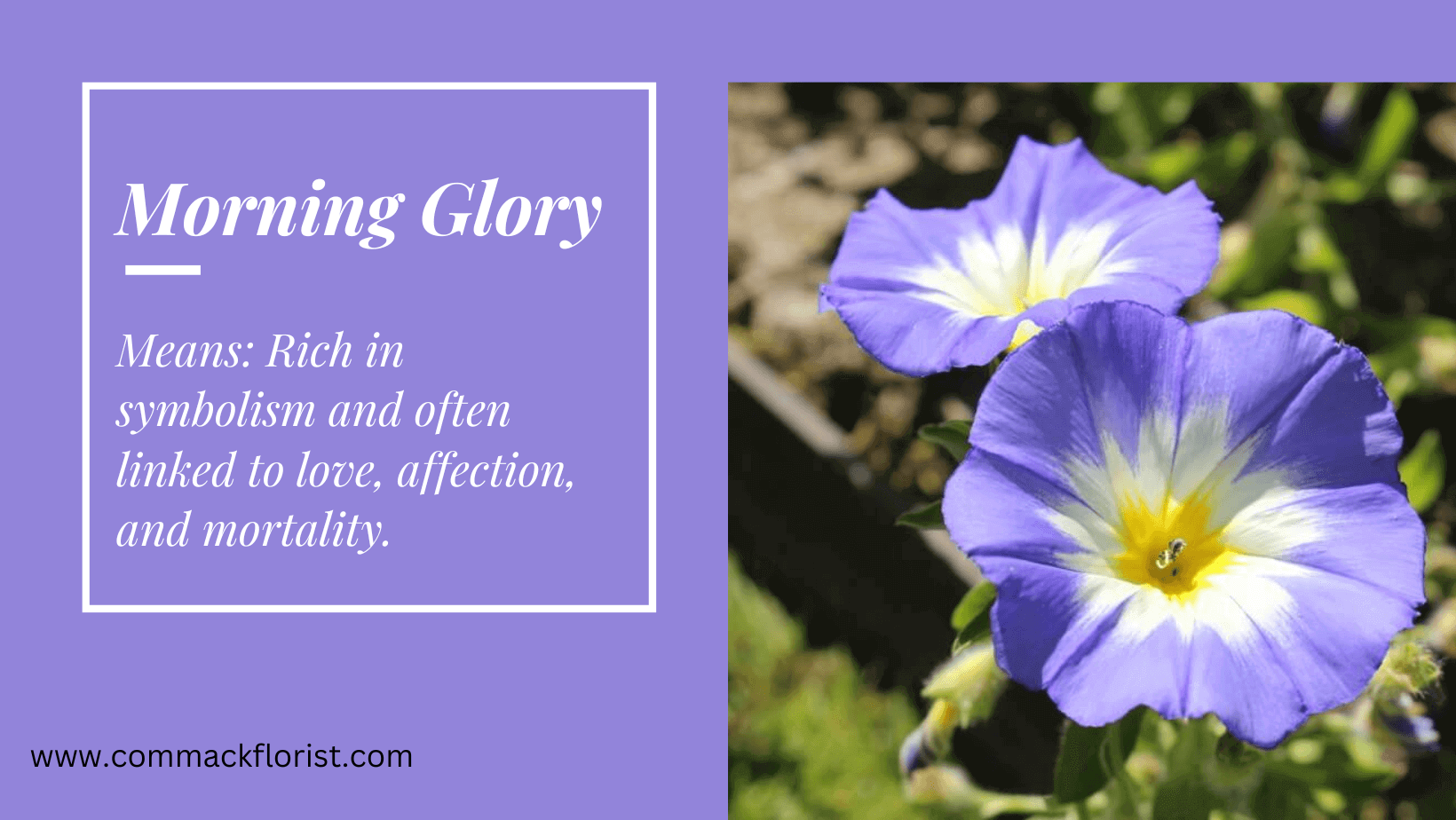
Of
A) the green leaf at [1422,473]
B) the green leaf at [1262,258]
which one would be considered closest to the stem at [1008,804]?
the green leaf at [1422,473]

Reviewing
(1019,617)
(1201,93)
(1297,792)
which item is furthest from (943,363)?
(1201,93)

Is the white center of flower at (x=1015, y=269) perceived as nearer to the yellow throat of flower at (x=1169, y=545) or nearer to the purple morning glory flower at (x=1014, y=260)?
the purple morning glory flower at (x=1014, y=260)

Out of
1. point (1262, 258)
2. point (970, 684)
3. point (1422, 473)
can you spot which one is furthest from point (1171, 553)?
point (1262, 258)

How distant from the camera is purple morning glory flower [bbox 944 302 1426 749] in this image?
41.5 inches

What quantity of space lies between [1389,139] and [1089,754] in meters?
1.40

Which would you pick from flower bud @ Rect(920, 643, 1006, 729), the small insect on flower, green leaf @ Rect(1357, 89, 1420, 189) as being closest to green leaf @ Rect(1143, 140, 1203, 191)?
green leaf @ Rect(1357, 89, 1420, 189)

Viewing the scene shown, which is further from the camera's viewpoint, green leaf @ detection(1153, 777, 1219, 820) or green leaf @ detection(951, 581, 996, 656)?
green leaf @ detection(1153, 777, 1219, 820)

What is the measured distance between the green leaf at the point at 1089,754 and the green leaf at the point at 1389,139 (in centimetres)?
131

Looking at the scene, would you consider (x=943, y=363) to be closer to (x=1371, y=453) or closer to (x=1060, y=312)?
(x=1060, y=312)

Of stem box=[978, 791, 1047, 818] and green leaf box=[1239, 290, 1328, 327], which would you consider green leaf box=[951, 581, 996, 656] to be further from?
green leaf box=[1239, 290, 1328, 327]

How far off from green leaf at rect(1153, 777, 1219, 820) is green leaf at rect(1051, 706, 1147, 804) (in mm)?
176

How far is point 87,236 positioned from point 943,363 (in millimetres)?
1128

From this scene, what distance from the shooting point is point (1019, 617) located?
1.05 m

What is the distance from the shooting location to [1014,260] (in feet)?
4.42
